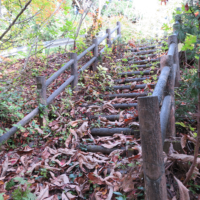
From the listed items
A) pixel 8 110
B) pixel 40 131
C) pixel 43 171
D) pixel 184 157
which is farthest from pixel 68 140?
pixel 184 157

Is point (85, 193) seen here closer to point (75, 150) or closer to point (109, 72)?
point (75, 150)

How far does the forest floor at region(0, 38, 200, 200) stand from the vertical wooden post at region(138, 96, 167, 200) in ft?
0.91

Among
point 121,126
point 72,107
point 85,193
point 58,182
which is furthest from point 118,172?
point 72,107

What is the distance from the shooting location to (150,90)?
3889 mm

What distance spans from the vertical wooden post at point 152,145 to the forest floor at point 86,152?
0.91 ft

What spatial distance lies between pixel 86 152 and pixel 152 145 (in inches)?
64.0

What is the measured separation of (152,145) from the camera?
1280mm

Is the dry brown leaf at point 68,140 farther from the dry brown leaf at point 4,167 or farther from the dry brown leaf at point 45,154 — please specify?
the dry brown leaf at point 4,167

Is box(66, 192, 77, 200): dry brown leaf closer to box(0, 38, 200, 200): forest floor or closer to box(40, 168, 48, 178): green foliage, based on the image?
box(0, 38, 200, 200): forest floor

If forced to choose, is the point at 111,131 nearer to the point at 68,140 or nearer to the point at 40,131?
the point at 68,140

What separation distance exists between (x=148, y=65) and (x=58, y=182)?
Answer: 392 centimetres

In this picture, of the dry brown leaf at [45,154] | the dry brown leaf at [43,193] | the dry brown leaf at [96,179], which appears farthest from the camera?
the dry brown leaf at [45,154]

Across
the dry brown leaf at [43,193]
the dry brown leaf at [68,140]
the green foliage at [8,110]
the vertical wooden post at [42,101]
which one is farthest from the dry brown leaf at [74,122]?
the dry brown leaf at [43,193]

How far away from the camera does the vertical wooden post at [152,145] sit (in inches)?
49.8
